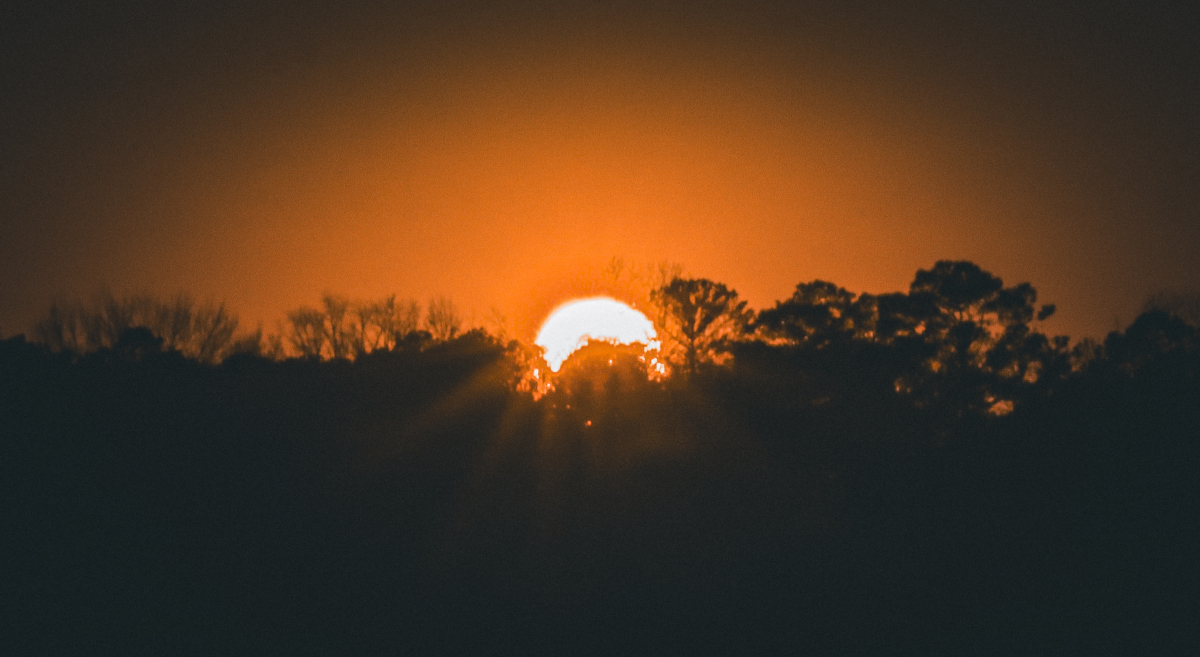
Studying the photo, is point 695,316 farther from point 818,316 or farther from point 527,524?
point 527,524

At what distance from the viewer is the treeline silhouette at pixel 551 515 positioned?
13914 mm

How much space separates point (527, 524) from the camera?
1755 cm

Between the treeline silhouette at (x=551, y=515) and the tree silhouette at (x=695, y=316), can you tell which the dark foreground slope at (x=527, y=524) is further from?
the tree silhouette at (x=695, y=316)

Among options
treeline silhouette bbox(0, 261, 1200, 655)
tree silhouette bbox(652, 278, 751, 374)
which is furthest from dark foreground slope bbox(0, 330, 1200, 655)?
tree silhouette bbox(652, 278, 751, 374)

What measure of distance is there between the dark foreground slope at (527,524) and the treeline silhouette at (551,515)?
6 cm

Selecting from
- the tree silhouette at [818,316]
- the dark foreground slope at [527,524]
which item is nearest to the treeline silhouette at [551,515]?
the dark foreground slope at [527,524]

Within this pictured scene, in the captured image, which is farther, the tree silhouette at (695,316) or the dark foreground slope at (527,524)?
the tree silhouette at (695,316)

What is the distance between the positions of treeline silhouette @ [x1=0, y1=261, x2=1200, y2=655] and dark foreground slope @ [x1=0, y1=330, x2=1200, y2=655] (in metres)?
0.06

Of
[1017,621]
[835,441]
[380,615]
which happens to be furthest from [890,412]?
[380,615]

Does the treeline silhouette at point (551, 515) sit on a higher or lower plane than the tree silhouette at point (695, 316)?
lower

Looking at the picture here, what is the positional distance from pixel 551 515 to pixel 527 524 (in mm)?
671

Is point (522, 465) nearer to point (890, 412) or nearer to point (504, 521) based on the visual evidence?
point (504, 521)

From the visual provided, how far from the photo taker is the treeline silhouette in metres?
13.9

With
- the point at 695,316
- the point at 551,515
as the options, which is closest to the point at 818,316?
the point at 695,316
